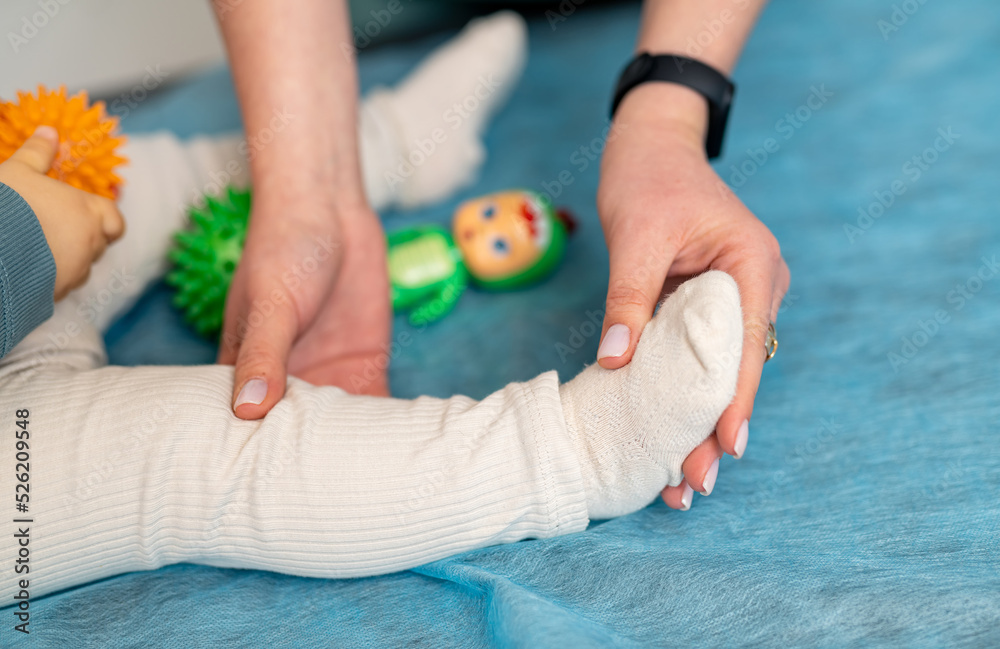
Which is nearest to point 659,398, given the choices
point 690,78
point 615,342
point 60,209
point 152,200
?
point 615,342

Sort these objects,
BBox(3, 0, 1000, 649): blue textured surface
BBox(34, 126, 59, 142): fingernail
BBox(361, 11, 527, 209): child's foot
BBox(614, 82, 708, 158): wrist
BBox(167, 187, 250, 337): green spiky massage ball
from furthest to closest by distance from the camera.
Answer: BBox(361, 11, 527, 209): child's foot → BBox(167, 187, 250, 337): green spiky massage ball → BBox(614, 82, 708, 158): wrist → BBox(34, 126, 59, 142): fingernail → BBox(3, 0, 1000, 649): blue textured surface

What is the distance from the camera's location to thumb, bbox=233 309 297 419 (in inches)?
24.9

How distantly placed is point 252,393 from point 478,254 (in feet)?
1.32

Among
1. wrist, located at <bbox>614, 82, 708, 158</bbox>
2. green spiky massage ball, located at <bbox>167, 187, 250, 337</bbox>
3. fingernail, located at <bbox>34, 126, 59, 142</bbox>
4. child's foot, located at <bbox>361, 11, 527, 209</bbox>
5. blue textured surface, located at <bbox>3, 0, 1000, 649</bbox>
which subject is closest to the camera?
blue textured surface, located at <bbox>3, 0, 1000, 649</bbox>

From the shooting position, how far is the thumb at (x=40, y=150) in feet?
2.10

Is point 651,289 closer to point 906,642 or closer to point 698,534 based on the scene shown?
point 698,534

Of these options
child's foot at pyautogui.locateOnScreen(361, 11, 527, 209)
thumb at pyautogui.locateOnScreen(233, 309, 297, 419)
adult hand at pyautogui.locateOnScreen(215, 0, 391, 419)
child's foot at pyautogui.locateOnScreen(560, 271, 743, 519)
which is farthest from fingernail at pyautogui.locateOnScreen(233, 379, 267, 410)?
child's foot at pyautogui.locateOnScreen(361, 11, 527, 209)

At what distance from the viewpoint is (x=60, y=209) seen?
25.0 inches

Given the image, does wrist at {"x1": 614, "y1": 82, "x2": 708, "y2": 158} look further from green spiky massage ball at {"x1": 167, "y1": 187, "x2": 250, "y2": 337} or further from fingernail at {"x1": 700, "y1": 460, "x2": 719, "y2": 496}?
green spiky massage ball at {"x1": 167, "y1": 187, "x2": 250, "y2": 337}

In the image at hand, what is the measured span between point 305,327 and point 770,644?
0.55 metres

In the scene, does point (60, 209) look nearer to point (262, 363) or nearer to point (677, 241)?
point (262, 363)

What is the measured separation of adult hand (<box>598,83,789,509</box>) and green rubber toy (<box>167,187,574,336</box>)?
0.63ft

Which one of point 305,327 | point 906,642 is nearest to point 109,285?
point 305,327

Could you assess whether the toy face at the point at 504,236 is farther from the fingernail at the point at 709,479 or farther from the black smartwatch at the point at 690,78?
the fingernail at the point at 709,479
